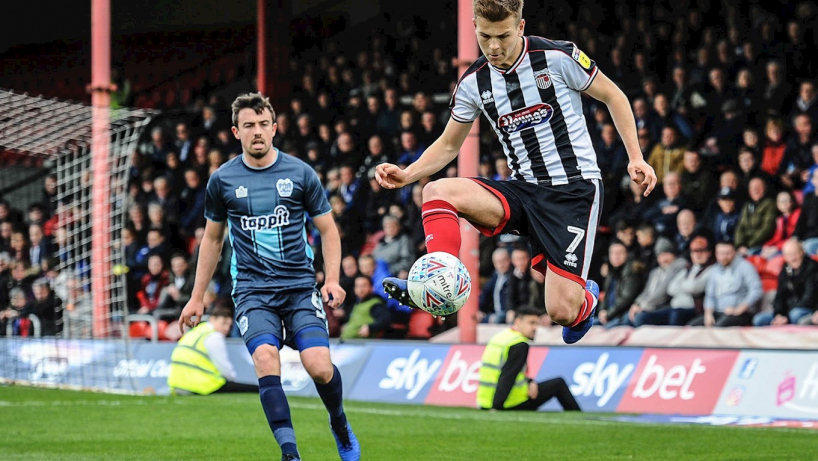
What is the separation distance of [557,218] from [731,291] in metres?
6.47

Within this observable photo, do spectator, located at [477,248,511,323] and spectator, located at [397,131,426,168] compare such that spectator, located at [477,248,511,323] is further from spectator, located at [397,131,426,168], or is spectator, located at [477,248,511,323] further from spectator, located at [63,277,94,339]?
spectator, located at [63,277,94,339]

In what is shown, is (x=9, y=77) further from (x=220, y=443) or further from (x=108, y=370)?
(x=220, y=443)

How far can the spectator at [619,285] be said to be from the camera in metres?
13.3

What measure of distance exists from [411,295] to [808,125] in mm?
8446

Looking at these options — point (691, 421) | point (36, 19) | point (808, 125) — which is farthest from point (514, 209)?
point (36, 19)

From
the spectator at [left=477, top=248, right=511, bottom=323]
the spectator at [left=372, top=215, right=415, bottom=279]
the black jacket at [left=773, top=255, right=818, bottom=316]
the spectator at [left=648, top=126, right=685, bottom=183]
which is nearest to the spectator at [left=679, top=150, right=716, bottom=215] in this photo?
the spectator at [left=648, top=126, right=685, bottom=183]

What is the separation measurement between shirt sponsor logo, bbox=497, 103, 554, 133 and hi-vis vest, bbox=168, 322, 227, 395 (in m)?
7.27

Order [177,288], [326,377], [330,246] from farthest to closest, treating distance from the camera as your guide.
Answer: [177,288], [330,246], [326,377]

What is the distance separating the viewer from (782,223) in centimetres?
1293

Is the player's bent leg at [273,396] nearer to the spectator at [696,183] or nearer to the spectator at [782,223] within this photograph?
the spectator at [782,223]

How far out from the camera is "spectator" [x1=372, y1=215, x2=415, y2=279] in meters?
15.2

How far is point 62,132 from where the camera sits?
15.5 m

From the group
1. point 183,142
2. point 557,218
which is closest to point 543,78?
point 557,218

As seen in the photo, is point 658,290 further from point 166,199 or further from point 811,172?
point 166,199
